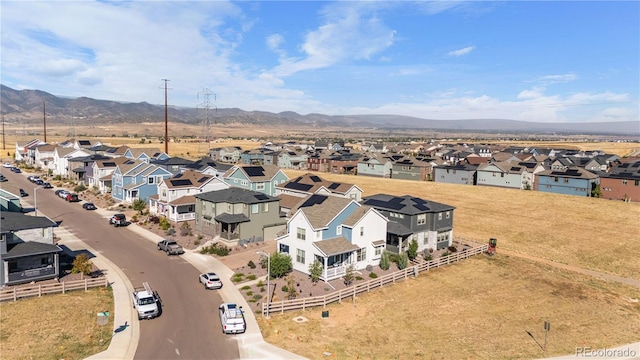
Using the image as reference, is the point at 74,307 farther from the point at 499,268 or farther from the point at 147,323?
the point at 499,268

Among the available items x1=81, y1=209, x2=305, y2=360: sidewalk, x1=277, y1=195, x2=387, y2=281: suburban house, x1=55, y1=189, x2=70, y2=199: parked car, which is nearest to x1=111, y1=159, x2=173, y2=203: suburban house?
x1=55, y1=189, x2=70, y2=199: parked car

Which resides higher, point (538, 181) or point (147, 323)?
point (538, 181)

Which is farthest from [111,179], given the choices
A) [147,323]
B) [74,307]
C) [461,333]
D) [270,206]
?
[461,333]

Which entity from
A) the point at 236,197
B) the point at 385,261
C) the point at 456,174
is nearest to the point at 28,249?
the point at 236,197

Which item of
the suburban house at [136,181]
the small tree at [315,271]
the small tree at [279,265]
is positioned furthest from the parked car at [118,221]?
the small tree at [315,271]

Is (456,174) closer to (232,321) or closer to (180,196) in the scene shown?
(180,196)

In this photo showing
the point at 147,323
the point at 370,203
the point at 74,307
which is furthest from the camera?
the point at 370,203
